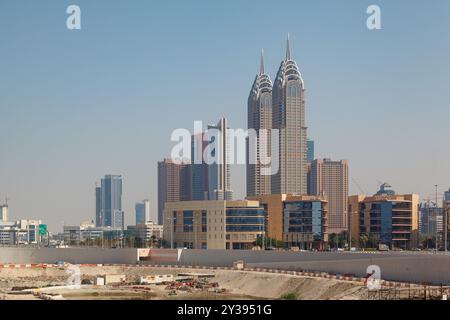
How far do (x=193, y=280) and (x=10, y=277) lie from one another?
9.93 meters

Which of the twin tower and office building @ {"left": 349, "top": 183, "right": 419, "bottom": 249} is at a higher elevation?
the twin tower

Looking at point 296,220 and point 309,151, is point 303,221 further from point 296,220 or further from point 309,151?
point 309,151

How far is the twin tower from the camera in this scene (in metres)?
92.3

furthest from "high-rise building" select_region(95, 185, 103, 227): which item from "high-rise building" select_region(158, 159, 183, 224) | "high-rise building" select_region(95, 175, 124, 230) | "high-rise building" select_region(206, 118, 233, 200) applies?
"high-rise building" select_region(206, 118, 233, 200)

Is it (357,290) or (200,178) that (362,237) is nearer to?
(200,178)

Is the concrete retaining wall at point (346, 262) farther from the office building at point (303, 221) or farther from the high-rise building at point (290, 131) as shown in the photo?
the high-rise building at point (290, 131)

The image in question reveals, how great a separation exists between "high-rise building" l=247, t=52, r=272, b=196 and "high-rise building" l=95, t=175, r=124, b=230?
15505 millimetres

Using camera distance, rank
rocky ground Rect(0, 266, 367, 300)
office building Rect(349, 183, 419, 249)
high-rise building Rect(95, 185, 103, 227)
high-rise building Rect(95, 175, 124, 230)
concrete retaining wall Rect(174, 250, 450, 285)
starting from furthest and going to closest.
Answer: high-rise building Rect(95, 185, 103, 227)
high-rise building Rect(95, 175, 124, 230)
office building Rect(349, 183, 419, 249)
rocky ground Rect(0, 266, 367, 300)
concrete retaining wall Rect(174, 250, 450, 285)

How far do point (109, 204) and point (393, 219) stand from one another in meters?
40.1

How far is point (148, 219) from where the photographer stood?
10188cm

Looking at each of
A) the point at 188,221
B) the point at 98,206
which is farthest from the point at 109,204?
the point at 188,221

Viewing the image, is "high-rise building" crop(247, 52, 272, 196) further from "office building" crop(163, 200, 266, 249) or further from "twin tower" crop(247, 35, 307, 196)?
"office building" crop(163, 200, 266, 249)
